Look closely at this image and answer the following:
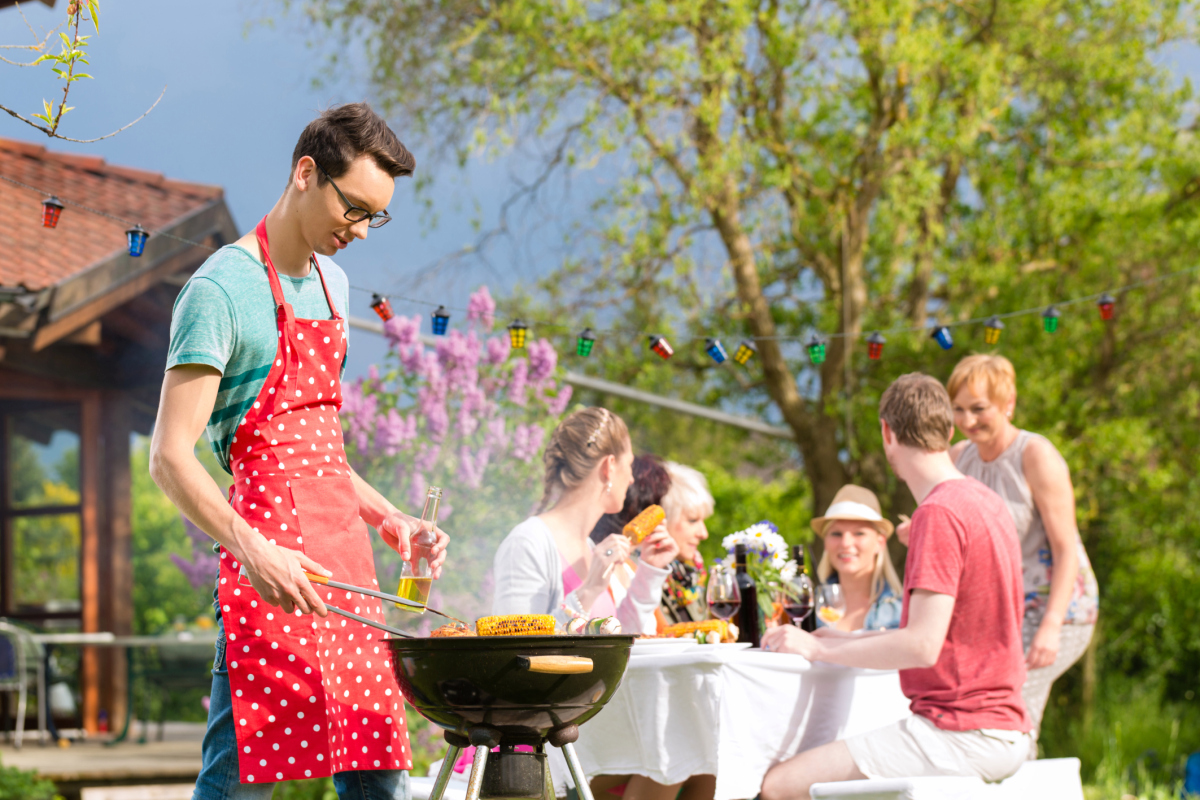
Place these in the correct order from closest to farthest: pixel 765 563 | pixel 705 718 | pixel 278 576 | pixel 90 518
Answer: pixel 278 576 → pixel 705 718 → pixel 765 563 → pixel 90 518

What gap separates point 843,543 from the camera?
13.0ft

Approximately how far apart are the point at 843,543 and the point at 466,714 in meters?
2.47

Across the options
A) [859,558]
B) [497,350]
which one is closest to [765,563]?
[859,558]

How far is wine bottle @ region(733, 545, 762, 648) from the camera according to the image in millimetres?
2988

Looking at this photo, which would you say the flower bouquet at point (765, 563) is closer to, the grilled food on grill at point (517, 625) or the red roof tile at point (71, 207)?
the grilled food on grill at point (517, 625)

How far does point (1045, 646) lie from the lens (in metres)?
3.59

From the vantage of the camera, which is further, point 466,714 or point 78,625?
point 78,625

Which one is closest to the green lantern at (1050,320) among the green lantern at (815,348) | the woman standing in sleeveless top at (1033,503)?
the green lantern at (815,348)

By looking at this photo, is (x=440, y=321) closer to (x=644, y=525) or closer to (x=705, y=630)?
(x=644, y=525)

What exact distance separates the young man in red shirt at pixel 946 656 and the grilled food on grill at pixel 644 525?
15.5 inches

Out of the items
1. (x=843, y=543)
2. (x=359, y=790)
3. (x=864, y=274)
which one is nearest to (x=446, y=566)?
(x=843, y=543)

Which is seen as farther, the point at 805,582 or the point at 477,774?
the point at 805,582

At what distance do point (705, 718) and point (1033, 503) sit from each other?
1.91 metres

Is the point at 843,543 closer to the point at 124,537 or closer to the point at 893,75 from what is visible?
the point at 893,75
